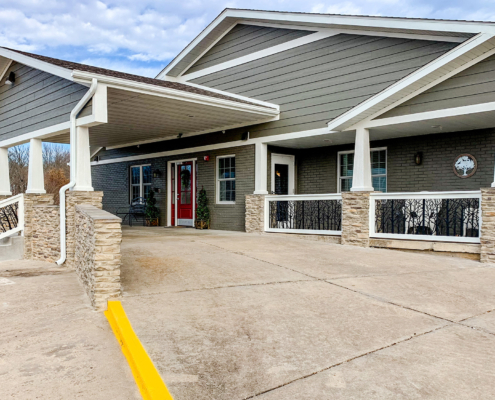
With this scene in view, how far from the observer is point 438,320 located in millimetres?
3768

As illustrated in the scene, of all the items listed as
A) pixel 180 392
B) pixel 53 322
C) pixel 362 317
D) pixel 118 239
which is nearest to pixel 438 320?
pixel 362 317

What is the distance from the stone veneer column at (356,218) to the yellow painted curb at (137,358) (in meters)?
5.28

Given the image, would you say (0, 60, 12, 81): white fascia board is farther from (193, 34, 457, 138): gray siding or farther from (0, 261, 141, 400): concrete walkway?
(0, 261, 141, 400): concrete walkway

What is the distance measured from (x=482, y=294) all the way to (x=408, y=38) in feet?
18.2

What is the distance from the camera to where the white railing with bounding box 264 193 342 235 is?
8.80m

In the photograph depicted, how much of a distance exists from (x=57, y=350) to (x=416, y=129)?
7416 mm

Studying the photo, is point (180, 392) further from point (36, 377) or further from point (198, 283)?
point (198, 283)

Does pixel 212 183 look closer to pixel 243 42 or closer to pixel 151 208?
pixel 151 208

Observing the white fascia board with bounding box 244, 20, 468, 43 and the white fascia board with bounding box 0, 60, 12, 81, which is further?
the white fascia board with bounding box 0, 60, 12, 81

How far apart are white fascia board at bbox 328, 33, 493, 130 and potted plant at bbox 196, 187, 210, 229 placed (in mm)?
4591

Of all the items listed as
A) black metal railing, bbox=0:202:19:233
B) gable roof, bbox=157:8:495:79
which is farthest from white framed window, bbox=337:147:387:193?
black metal railing, bbox=0:202:19:233

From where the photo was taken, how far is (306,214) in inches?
367

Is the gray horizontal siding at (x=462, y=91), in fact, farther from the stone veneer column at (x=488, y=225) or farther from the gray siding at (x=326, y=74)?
the stone veneer column at (x=488, y=225)

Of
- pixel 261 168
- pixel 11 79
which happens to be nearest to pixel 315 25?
pixel 261 168
